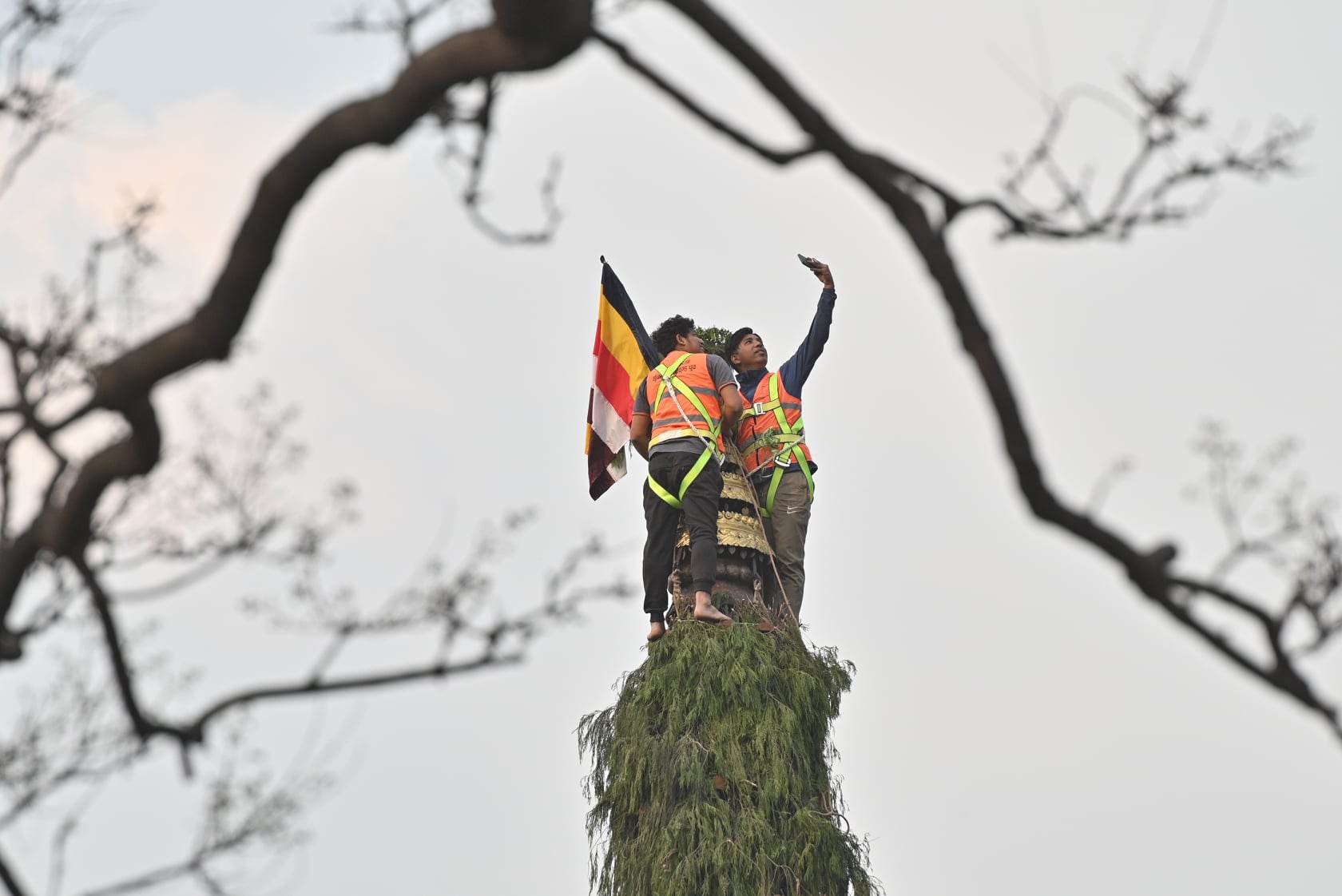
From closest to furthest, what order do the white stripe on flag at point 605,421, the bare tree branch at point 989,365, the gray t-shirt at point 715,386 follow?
1. the bare tree branch at point 989,365
2. the gray t-shirt at point 715,386
3. the white stripe on flag at point 605,421

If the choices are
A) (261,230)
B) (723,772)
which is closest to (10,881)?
(261,230)

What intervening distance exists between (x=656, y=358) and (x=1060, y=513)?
10.1 metres

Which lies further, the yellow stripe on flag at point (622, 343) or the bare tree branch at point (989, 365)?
the yellow stripe on flag at point (622, 343)

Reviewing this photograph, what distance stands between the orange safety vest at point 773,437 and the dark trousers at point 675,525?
2.60ft

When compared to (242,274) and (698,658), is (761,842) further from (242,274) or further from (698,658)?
(242,274)

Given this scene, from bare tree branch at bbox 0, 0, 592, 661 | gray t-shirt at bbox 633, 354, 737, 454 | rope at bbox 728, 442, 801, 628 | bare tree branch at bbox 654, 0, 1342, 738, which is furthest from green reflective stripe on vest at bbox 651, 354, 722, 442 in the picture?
bare tree branch at bbox 654, 0, 1342, 738

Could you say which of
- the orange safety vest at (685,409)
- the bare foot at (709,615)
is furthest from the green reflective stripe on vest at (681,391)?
the bare foot at (709,615)

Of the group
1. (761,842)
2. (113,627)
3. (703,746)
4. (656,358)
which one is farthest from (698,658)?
(113,627)

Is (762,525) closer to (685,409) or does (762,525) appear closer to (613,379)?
(685,409)

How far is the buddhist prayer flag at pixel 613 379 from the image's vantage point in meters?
13.9

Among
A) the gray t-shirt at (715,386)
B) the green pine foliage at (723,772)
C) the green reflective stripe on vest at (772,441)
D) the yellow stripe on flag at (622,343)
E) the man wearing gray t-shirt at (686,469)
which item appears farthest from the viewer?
the yellow stripe on flag at (622,343)

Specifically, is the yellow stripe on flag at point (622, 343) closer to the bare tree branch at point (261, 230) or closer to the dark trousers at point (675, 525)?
the dark trousers at point (675, 525)

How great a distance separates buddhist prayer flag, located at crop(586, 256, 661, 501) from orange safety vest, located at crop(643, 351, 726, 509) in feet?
5.66

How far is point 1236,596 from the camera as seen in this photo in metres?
3.41
